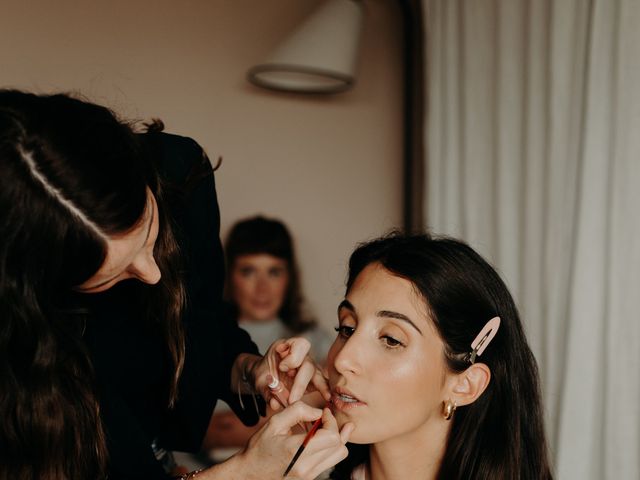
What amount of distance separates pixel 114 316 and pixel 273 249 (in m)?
1.41

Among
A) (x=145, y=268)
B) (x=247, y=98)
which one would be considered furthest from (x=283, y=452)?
(x=247, y=98)

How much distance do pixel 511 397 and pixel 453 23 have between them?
4.95ft

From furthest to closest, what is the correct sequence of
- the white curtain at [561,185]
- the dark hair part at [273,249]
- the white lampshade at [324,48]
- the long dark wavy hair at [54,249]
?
1. the dark hair part at [273,249]
2. the white lampshade at [324,48]
3. the white curtain at [561,185]
4. the long dark wavy hair at [54,249]

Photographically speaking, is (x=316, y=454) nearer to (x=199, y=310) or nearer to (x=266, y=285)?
(x=199, y=310)

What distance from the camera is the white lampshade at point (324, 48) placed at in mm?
2596

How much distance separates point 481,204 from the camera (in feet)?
8.13

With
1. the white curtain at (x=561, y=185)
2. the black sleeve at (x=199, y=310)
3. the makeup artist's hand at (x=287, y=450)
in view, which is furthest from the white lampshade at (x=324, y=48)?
the makeup artist's hand at (x=287, y=450)

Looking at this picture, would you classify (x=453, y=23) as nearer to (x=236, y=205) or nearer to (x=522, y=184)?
(x=522, y=184)

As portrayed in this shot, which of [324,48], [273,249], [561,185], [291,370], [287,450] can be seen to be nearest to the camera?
[287,450]

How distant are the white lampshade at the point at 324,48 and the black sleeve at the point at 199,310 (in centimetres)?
108

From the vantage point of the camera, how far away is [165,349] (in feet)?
5.06

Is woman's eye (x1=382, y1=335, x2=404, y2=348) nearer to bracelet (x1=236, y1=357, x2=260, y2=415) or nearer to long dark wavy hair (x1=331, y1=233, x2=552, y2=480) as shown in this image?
long dark wavy hair (x1=331, y1=233, x2=552, y2=480)

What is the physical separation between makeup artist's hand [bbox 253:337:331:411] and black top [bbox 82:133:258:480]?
16 cm

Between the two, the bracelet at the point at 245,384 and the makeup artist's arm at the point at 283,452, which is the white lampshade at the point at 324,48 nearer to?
the bracelet at the point at 245,384
